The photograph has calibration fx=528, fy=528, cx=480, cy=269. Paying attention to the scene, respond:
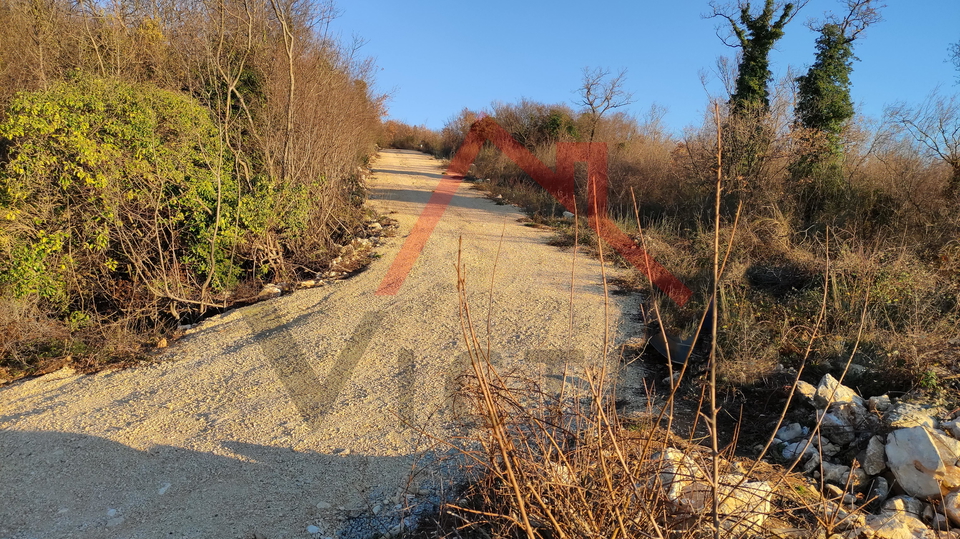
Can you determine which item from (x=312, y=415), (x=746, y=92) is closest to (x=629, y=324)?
(x=312, y=415)

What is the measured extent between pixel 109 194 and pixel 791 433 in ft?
24.9

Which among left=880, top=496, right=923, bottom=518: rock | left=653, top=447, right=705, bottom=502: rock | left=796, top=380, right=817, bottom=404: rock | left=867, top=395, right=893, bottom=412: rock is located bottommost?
left=880, top=496, right=923, bottom=518: rock

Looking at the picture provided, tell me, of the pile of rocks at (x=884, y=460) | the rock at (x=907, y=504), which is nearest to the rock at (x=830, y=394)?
the pile of rocks at (x=884, y=460)

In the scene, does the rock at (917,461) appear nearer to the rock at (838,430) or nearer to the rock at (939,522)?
the rock at (939,522)

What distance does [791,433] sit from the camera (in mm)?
4039

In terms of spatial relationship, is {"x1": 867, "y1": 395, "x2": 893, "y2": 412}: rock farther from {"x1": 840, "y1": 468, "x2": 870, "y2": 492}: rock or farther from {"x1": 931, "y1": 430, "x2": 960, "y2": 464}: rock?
{"x1": 840, "y1": 468, "x2": 870, "y2": 492}: rock

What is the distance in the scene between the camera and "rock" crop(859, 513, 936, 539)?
2.77 meters

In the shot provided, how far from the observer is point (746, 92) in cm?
1220

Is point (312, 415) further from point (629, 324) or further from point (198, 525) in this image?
point (629, 324)

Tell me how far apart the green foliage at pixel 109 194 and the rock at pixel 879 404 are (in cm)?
748

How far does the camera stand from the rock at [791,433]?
3.98 metres

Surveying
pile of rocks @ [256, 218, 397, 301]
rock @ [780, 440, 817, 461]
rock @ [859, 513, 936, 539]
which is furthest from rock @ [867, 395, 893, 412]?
pile of rocks @ [256, 218, 397, 301]

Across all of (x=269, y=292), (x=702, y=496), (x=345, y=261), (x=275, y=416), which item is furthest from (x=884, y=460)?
(x=345, y=261)
